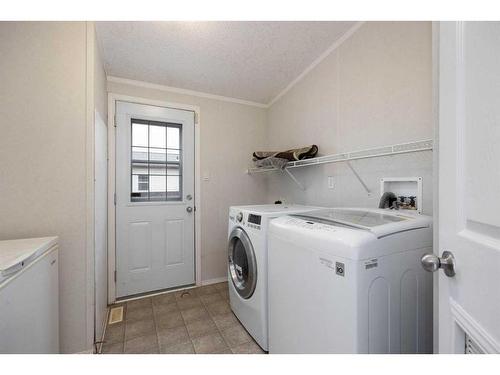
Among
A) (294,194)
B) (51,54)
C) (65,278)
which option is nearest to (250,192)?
(294,194)

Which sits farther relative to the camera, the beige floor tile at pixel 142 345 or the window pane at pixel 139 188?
the window pane at pixel 139 188

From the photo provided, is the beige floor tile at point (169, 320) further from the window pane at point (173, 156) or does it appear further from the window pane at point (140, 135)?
the window pane at point (140, 135)

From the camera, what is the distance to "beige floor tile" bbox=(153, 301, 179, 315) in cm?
202

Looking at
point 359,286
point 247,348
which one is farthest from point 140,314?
point 359,286

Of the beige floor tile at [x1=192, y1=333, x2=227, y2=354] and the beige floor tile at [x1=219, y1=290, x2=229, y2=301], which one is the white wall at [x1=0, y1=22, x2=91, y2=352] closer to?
the beige floor tile at [x1=192, y1=333, x2=227, y2=354]

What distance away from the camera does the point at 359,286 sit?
80cm

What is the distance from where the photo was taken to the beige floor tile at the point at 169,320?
1815mm

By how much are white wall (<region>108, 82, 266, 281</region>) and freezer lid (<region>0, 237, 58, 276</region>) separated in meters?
1.54

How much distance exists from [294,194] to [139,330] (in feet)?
6.23

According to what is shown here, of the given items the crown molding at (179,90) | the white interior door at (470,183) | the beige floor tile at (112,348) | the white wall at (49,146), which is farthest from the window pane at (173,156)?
the white interior door at (470,183)

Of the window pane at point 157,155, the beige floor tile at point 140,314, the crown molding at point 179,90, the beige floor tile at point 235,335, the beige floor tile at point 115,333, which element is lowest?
the beige floor tile at point 140,314

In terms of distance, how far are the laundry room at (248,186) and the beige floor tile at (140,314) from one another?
0.06 feet

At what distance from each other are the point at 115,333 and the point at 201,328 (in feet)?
2.26
